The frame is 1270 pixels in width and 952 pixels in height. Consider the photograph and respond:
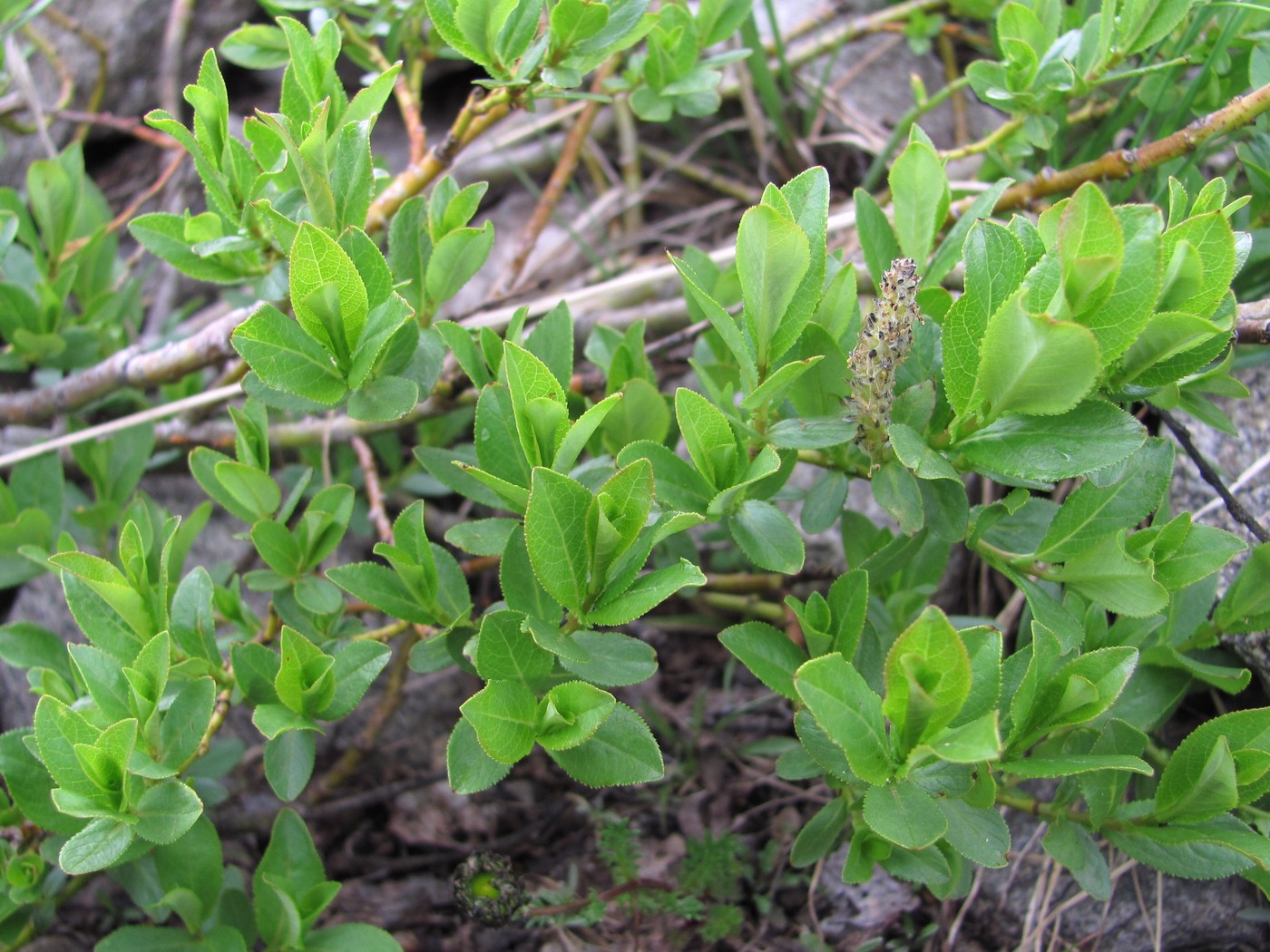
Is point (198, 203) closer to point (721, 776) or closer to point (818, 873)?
point (721, 776)

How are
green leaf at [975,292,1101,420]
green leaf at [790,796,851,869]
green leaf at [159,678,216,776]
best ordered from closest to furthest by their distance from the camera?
green leaf at [975,292,1101,420], green leaf at [159,678,216,776], green leaf at [790,796,851,869]

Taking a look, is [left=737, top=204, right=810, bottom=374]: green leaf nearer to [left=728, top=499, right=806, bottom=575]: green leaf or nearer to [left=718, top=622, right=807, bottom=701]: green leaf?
[left=728, top=499, right=806, bottom=575]: green leaf

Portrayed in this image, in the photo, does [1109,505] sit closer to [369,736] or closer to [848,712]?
[848,712]

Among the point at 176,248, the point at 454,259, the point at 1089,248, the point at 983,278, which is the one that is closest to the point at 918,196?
the point at 983,278

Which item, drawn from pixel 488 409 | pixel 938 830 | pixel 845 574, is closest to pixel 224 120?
pixel 488 409

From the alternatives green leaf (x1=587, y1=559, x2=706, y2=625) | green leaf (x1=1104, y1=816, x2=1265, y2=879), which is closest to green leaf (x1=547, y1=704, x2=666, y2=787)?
green leaf (x1=587, y1=559, x2=706, y2=625)

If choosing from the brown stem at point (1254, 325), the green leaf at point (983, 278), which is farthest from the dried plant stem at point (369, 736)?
the brown stem at point (1254, 325)
